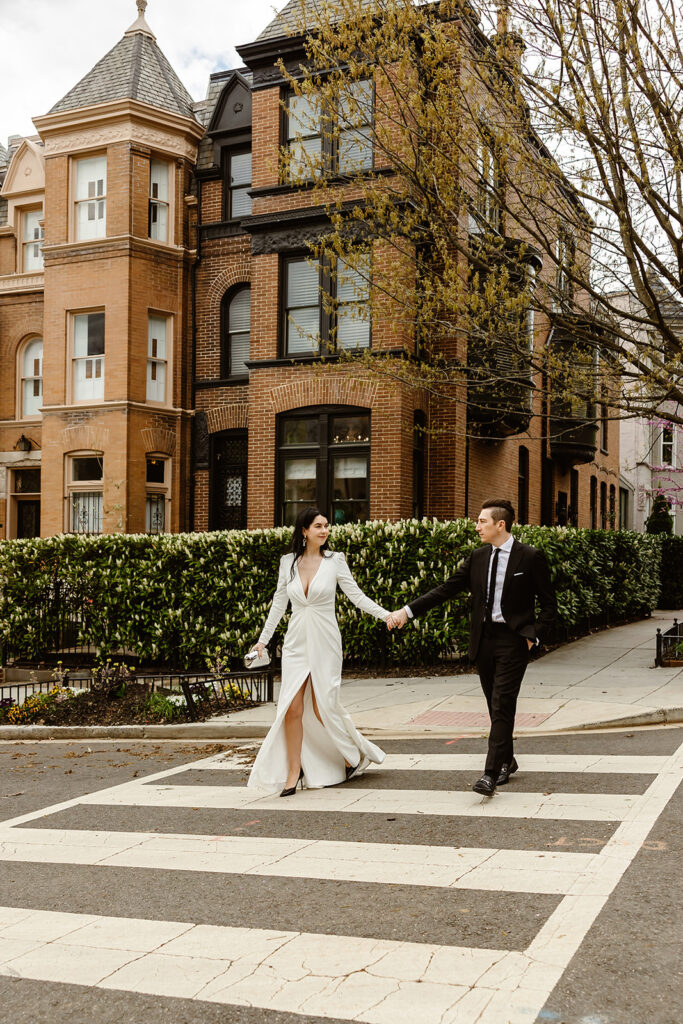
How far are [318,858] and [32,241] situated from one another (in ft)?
72.1

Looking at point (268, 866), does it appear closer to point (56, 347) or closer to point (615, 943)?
point (615, 943)

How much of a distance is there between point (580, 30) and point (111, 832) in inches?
362

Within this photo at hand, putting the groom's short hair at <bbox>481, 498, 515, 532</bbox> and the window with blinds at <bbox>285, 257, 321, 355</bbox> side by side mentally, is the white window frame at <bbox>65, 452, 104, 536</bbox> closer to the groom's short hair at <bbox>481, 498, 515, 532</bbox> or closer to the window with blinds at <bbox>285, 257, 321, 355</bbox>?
the window with blinds at <bbox>285, 257, 321, 355</bbox>

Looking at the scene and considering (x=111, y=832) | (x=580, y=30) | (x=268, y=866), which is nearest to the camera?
(x=268, y=866)

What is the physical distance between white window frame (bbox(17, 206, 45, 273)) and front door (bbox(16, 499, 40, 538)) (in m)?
5.80

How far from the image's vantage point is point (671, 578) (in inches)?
1035

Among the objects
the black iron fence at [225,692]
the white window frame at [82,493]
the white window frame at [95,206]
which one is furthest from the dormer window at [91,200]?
the black iron fence at [225,692]

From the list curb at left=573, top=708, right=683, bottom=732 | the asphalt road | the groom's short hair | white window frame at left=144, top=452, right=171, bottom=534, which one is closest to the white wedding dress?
the asphalt road

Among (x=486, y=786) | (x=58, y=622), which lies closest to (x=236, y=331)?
(x=58, y=622)

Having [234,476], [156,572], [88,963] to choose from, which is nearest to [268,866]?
[88,963]

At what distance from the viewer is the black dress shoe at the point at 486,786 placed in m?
6.51

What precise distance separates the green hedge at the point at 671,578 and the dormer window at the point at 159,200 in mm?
14938

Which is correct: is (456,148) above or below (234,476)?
above

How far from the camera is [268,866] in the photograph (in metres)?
5.39
